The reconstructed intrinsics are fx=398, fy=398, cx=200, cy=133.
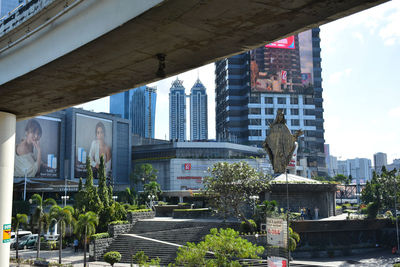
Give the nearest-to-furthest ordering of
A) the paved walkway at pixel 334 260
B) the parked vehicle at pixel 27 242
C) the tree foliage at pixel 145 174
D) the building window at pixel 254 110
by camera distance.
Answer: the paved walkway at pixel 334 260 < the parked vehicle at pixel 27 242 < the tree foliage at pixel 145 174 < the building window at pixel 254 110

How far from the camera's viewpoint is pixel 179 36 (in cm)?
1127

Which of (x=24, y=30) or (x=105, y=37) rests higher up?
(x=24, y=30)

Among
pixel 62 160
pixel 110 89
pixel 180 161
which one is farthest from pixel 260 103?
pixel 110 89

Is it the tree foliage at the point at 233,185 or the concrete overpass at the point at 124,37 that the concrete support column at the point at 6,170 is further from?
the tree foliage at the point at 233,185

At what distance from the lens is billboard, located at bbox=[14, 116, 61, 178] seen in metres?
77.3

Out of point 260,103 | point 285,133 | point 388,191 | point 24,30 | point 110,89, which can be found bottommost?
point 388,191

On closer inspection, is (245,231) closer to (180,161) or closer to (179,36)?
(179,36)

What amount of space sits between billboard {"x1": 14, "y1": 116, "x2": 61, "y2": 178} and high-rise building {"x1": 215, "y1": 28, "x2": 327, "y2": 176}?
4737cm

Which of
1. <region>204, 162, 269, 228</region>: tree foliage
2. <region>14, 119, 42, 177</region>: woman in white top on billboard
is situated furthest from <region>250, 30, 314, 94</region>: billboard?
<region>204, 162, 269, 228</region>: tree foliage

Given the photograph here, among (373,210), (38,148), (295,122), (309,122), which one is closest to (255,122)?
(295,122)

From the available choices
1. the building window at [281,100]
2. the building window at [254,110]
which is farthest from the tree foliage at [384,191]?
the building window at [281,100]

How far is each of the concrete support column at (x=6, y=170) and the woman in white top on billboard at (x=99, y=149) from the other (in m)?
69.9

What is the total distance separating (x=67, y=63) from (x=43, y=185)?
65.9m

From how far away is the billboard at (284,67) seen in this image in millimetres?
108750
